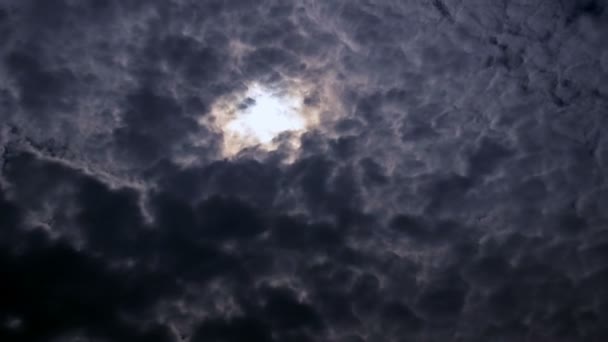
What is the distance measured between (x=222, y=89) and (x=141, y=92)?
7.77ft

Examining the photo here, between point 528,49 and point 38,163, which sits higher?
point 528,49

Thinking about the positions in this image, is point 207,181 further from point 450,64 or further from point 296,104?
point 450,64

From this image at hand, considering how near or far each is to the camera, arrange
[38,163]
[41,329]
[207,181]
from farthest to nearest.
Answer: [207,181], [38,163], [41,329]

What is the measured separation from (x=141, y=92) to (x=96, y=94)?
49.5 inches

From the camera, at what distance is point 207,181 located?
48.9 ft

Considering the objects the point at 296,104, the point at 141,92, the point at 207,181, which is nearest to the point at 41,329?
the point at 207,181

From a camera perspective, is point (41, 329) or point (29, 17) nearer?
point (41, 329)

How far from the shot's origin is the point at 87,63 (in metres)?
14.3

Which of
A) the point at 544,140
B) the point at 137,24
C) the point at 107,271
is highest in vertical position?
the point at 137,24

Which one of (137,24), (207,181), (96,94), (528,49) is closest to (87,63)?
(96,94)

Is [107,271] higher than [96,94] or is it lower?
lower

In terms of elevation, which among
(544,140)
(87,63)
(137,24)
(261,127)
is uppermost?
(137,24)

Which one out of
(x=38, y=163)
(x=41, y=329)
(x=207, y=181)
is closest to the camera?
(x=41, y=329)

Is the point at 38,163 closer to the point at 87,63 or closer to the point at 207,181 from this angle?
the point at 87,63
